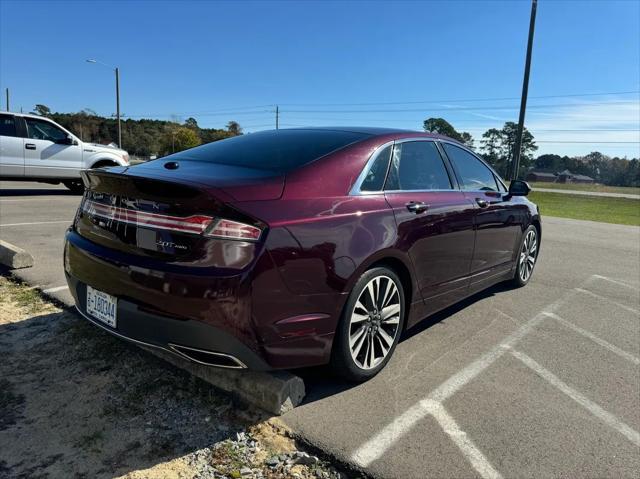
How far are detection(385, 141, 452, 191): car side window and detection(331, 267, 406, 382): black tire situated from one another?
69 centimetres

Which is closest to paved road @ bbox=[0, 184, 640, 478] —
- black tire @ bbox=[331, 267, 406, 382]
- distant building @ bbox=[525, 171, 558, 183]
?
black tire @ bbox=[331, 267, 406, 382]

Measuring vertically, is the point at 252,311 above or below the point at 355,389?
above

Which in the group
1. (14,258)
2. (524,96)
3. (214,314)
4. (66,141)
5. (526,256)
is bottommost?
(14,258)

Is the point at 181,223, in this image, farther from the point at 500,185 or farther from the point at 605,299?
the point at 605,299

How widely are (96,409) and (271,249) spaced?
4.38ft

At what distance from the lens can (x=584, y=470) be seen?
94.3 inches

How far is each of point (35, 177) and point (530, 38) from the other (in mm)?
17593

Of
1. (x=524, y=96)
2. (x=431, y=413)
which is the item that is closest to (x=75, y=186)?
(x=431, y=413)

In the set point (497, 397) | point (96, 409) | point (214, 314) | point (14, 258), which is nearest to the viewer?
point (214, 314)

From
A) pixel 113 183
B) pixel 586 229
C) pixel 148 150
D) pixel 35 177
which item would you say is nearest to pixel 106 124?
pixel 148 150

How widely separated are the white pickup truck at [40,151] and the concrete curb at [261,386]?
1079cm

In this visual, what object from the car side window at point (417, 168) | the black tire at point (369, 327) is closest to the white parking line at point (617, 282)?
the car side window at point (417, 168)

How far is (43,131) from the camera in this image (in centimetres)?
1188

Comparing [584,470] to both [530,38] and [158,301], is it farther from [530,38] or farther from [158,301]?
[530,38]
